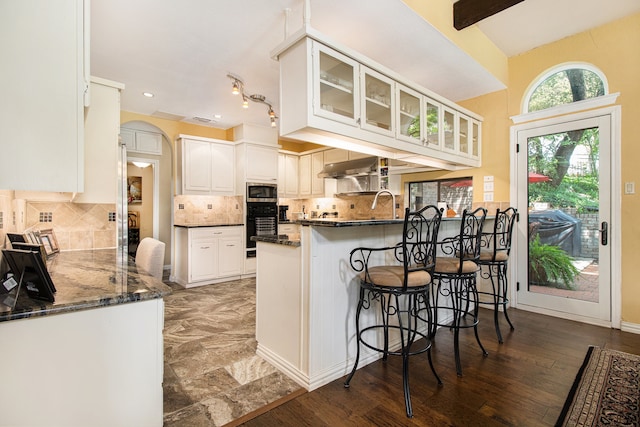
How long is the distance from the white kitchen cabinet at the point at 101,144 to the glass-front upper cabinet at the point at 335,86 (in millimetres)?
1555

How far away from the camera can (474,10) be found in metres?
2.77

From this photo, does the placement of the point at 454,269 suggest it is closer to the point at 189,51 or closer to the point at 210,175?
the point at 189,51

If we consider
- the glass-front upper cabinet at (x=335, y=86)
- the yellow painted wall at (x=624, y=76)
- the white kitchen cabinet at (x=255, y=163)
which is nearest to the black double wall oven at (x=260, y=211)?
the white kitchen cabinet at (x=255, y=163)

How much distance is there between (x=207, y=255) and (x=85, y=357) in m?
3.89

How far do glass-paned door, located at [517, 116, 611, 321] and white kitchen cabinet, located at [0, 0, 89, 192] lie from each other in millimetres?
4219

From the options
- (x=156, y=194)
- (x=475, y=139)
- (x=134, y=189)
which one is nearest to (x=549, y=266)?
(x=475, y=139)

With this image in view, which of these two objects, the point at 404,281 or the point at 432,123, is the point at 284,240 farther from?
the point at 432,123

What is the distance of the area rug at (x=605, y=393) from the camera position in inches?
66.7

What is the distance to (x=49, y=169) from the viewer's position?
1062 millimetres

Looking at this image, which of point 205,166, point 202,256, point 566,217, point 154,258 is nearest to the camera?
point 154,258

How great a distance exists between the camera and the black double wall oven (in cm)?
533

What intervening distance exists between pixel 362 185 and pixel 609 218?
118 inches

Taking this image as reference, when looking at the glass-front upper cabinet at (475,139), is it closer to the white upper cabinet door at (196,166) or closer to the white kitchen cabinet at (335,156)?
the white kitchen cabinet at (335,156)

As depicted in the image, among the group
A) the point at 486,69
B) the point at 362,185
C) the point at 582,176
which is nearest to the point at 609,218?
the point at 582,176
